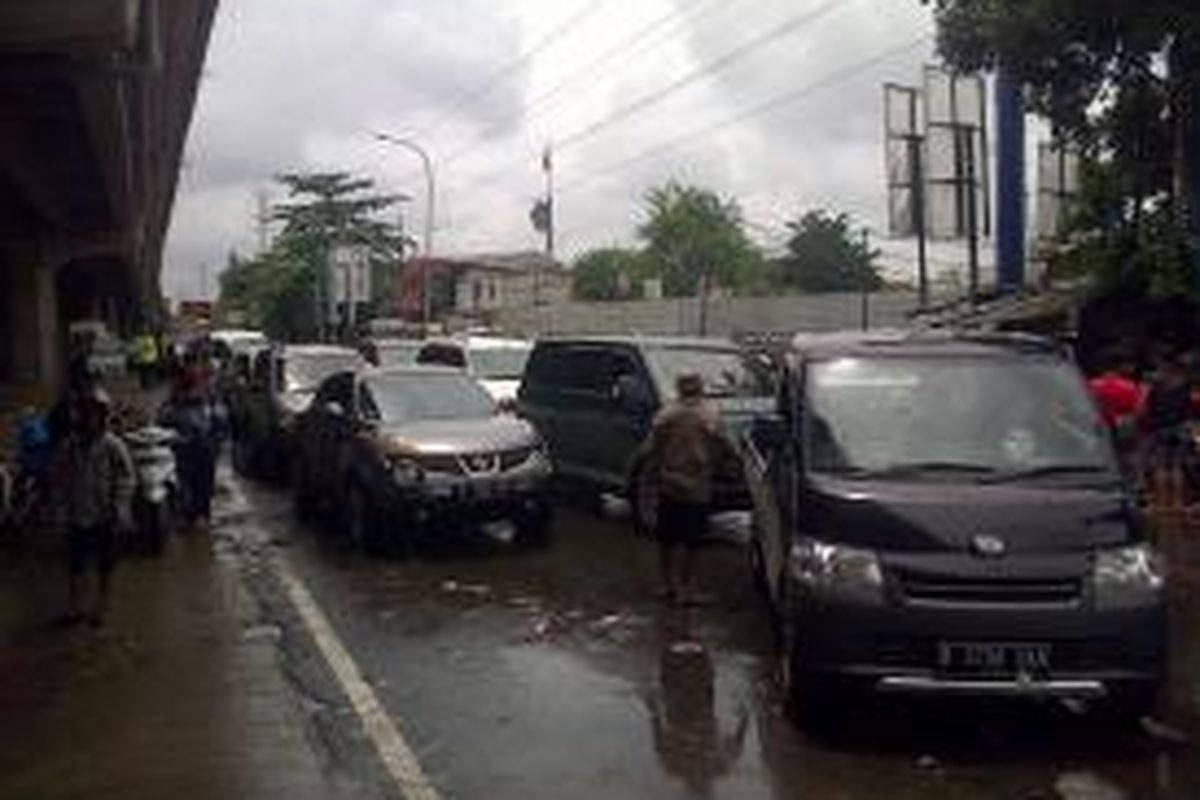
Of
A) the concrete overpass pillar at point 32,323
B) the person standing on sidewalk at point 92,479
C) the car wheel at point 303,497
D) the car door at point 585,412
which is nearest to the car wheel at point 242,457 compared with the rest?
the car wheel at point 303,497

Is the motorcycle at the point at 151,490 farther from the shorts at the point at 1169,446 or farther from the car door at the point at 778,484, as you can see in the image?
the shorts at the point at 1169,446

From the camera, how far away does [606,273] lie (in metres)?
131

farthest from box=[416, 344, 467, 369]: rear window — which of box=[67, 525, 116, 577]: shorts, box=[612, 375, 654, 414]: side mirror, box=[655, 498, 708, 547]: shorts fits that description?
box=[655, 498, 708, 547]: shorts

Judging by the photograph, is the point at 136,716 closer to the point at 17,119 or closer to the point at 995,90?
the point at 17,119

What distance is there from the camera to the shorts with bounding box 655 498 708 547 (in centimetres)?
1348

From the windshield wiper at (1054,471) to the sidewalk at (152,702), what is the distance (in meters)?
3.57

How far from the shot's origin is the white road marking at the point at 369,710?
8.85 meters

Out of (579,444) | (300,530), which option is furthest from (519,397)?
(300,530)

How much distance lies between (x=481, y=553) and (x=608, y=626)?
431 cm

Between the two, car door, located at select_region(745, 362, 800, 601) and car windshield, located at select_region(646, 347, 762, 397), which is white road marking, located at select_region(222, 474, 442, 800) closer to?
car door, located at select_region(745, 362, 800, 601)

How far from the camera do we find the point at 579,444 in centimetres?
2023

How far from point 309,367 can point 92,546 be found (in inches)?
456

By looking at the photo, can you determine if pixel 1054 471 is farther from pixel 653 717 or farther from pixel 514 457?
pixel 514 457

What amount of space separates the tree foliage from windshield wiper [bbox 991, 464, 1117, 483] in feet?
284
